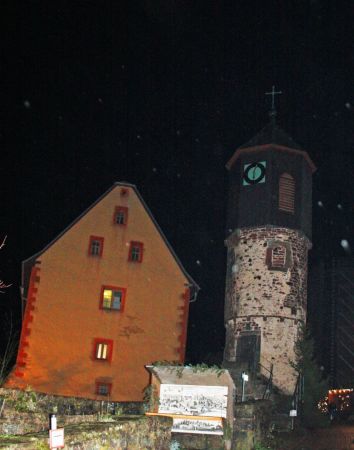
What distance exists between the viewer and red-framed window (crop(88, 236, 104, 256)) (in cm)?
2923

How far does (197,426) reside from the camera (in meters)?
16.1

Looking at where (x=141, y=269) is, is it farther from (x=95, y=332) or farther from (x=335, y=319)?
(x=335, y=319)

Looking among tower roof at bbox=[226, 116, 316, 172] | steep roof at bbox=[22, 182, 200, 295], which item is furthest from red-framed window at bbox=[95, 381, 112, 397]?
tower roof at bbox=[226, 116, 316, 172]

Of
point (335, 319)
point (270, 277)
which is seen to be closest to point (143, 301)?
point (270, 277)

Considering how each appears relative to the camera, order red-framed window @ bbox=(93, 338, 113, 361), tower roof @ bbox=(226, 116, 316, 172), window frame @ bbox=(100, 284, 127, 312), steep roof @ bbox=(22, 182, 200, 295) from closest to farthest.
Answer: red-framed window @ bbox=(93, 338, 113, 361) < window frame @ bbox=(100, 284, 127, 312) < steep roof @ bbox=(22, 182, 200, 295) < tower roof @ bbox=(226, 116, 316, 172)

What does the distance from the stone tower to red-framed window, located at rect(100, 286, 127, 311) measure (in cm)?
551

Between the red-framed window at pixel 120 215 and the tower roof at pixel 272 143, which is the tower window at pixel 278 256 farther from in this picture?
the red-framed window at pixel 120 215

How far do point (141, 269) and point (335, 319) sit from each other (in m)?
24.0

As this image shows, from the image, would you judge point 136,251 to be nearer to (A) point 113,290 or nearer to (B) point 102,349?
(A) point 113,290

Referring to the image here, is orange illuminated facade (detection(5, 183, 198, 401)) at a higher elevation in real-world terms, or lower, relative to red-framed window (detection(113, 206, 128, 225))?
lower

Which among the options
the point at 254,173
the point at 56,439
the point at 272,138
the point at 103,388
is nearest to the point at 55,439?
the point at 56,439

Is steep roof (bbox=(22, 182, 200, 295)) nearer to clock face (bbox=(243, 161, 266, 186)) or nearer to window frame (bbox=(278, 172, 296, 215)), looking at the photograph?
window frame (bbox=(278, 172, 296, 215))

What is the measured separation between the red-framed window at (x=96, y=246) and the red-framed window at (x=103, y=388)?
212 inches

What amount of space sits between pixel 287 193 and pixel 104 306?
434 inches
